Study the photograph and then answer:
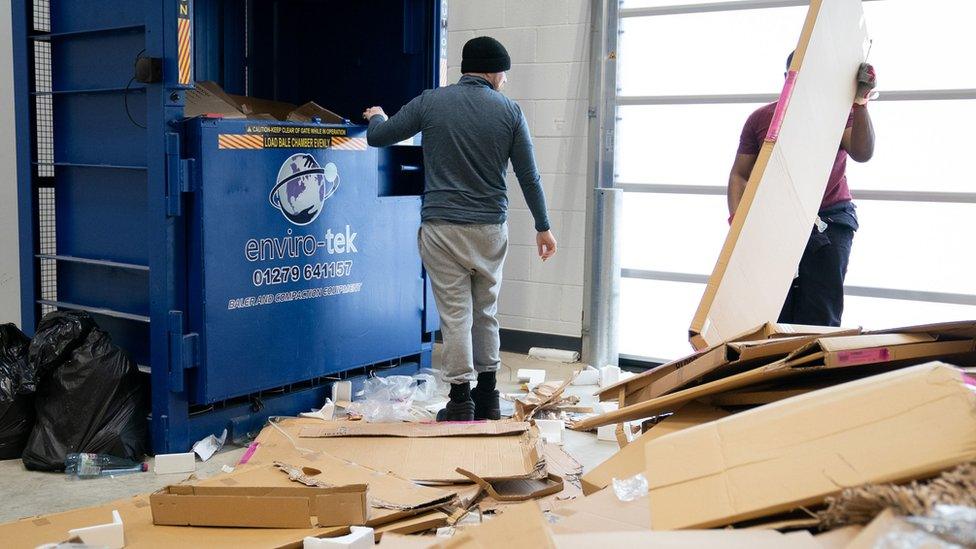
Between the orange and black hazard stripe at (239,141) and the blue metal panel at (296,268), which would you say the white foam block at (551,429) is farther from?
the orange and black hazard stripe at (239,141)

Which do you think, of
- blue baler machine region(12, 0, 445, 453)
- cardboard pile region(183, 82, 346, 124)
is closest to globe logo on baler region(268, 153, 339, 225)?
blue baler machine region(12, 0, 445, 453)

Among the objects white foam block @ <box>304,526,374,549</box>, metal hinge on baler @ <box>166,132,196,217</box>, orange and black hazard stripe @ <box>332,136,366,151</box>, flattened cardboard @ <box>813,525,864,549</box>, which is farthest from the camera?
orange and black hazard stripe @ <box>332,136,366,151</box>

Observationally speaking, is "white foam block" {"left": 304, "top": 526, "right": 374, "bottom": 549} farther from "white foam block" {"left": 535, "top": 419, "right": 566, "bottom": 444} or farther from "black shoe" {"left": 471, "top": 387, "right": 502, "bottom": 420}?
"black shoe" {"left": 471, "top": 387, "right": 502, "bottom": 420}

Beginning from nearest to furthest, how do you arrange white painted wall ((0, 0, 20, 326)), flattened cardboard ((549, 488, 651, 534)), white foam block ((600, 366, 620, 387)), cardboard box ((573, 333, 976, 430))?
flattened cardboard ((549, 488, 651, 534))
cardboard box ((573, 333, 976, 430))
white painted wall ((0, 0, 20, 326))
white foam block ((600, 366, 620, 387))

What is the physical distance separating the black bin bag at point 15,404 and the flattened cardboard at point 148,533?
48.5 inches

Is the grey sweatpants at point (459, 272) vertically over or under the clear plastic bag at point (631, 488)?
over

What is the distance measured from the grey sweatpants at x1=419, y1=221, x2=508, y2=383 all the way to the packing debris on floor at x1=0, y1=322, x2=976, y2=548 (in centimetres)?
47

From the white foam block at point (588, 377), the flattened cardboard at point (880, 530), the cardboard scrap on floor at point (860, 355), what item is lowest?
the white foam block at point (588, 377)

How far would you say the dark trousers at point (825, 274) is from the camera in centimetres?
479

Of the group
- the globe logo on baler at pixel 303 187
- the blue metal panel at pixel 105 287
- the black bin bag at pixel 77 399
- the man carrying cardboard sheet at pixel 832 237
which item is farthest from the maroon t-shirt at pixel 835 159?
the black bin bag at pixel 77 399

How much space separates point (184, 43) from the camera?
4430 mm

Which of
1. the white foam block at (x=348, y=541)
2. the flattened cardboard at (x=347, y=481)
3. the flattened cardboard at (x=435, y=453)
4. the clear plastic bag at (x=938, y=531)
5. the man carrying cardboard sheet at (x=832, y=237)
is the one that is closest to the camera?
the clear plastic bag at (x=938, y=531)

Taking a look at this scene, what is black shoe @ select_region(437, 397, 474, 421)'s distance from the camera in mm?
5000

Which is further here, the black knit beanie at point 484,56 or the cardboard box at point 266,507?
the black knit beanie at point 484,56
